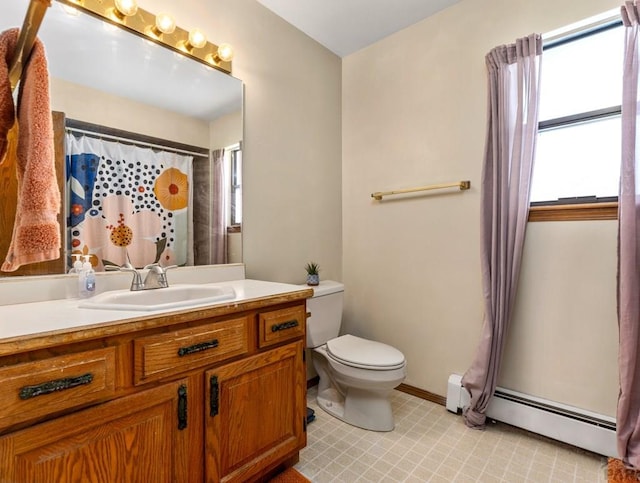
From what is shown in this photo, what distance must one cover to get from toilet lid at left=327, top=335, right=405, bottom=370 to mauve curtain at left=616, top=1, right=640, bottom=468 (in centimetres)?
93

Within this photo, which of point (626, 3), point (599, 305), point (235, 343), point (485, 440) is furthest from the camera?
point (485, 440)

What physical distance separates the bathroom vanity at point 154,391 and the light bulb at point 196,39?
1.24 m

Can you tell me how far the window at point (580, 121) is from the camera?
1572 mm

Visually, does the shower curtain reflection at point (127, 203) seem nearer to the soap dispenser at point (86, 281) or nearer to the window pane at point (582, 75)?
the soap dispenser at point (86, 281)

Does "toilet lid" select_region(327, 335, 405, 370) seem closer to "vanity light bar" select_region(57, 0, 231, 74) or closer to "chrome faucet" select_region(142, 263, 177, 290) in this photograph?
"chrome faucet" select_region(142, 263, 177, 290)

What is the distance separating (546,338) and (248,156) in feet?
6.18

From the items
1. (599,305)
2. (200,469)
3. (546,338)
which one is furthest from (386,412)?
(599,305)

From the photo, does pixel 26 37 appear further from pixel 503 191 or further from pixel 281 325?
pixel 503 191

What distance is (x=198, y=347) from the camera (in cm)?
109

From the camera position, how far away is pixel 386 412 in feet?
5.87

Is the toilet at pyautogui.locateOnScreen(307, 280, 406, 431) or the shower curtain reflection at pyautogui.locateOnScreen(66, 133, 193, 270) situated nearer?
the shower curtain reflection at pyautogui.locateOnScreen(66, 133, 193, 270)

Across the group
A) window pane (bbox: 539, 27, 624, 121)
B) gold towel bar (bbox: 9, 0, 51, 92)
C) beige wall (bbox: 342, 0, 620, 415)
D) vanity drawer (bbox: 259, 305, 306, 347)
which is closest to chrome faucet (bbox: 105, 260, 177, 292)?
vanity drawer (bbox: 259, 305, 306, 347)

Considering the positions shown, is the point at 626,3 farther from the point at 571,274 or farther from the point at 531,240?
the point at 571,274

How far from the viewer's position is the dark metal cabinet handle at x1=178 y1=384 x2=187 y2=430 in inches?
41.3
